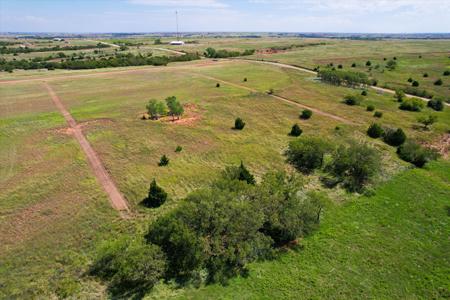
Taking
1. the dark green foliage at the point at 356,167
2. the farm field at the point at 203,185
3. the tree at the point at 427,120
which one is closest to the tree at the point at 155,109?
the farm field at the point at 203,185

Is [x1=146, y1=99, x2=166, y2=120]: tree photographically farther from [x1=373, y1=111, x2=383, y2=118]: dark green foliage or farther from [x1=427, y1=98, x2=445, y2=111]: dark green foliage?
[x1=427, y1=98, x2=445, y2=111]: dark green foliage

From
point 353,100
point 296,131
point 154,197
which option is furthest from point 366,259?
point 353,100

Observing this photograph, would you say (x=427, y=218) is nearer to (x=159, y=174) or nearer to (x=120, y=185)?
(x=159, y=174)

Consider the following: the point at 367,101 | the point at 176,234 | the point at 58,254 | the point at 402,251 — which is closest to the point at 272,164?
the point at 402,251

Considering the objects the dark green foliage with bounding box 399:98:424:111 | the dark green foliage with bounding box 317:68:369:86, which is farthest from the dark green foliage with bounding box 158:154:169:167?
the dark green foliage with bounding box 317:68:369:86

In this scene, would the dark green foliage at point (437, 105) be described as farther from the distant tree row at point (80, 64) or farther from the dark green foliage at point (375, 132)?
the distant tree row at point (80, 64)

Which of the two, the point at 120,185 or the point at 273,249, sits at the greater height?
the point at 120,185
